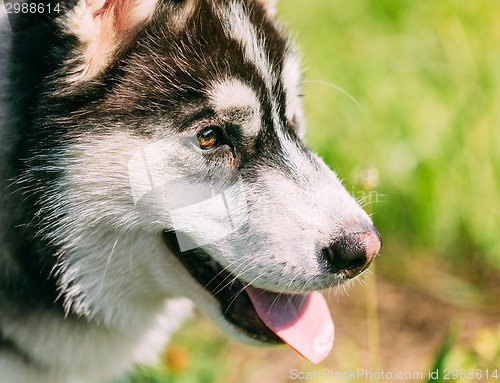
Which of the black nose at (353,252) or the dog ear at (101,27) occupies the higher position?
the dog ear at (101,27)

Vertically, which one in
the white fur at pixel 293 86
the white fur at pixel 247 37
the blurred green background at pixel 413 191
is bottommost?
the blurred green background at pixel 413 191

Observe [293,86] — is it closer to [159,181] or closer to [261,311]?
[159,181]

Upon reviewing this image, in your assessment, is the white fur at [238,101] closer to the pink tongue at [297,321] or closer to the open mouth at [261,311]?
the open mouth at [261,311]

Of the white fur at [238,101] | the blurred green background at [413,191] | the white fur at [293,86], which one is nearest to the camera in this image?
the white fur at [238,101]

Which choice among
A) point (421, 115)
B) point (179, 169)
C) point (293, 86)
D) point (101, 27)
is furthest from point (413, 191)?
point (101, 27)

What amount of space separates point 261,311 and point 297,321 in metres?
0.15

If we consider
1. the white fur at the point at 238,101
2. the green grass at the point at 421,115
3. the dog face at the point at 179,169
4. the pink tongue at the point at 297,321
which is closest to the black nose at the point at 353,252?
the dog face at the point at 179,169

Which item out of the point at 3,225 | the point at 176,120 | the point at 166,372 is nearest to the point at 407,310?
the point at 166,372

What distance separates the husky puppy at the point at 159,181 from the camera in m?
1.95

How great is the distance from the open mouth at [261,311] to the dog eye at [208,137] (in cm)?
37

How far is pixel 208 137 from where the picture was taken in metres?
2.03

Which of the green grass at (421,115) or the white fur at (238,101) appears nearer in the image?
the white fur at (238,101)

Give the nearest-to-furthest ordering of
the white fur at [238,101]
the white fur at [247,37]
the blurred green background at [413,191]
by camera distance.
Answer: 1. the white fur at [238,101]
2. the white fur at [247,37]
3. the blurred green background at [413,191]

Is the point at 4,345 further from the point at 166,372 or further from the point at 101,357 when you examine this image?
the point at 166,372
